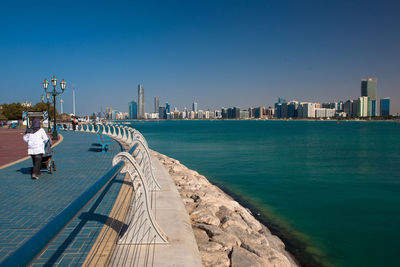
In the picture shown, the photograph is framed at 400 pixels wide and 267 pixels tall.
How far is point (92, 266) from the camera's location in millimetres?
3629

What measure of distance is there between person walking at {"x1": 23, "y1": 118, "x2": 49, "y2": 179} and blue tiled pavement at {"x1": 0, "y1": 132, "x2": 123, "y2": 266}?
1.23 feet

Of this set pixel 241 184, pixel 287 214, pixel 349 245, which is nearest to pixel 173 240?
pixel 349 245

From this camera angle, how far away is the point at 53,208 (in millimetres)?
5918

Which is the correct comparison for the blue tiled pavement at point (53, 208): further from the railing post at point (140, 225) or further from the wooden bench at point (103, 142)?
the wooden bench at point (103, 142)

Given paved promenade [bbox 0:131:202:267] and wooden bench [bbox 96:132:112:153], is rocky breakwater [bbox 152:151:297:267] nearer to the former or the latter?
paved promenade [bbox 0:131:202:267]

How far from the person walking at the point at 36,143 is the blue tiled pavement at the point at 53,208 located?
1.23ft

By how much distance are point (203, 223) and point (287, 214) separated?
5485mm

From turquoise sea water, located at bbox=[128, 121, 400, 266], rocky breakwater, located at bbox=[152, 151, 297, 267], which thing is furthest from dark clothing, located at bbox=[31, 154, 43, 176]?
turquoise sea water, located at bbox=[128, 121, 400, 266]

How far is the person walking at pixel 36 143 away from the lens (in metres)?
8.57

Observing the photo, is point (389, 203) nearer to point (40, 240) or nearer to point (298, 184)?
point (298, 184)

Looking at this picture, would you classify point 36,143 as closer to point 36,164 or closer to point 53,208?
point 36,164

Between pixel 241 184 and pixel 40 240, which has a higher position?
pixel 40 240

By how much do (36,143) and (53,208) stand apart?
11.6 feet

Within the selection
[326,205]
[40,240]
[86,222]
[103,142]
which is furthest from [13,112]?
[40,240]
